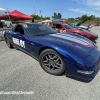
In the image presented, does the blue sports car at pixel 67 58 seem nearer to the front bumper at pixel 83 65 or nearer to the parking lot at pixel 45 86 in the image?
the front bumper at pixel 83 65

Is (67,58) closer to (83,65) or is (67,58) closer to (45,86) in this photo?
(83,65)

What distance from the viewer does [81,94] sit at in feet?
4.30

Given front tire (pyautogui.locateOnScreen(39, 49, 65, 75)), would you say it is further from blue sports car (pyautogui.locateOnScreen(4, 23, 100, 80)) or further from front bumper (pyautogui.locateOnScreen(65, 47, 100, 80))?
front bumper (pyautogui.locateOnScreen(65, 47, 100, 80))

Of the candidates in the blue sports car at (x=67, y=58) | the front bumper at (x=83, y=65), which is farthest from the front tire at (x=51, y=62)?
the front bumper at (x=83, y=65)

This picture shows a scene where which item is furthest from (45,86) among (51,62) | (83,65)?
(83,65)

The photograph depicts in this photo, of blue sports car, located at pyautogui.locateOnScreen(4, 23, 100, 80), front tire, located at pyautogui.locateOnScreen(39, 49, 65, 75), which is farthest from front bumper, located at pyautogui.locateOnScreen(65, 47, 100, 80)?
front tire, located at pyautogui.locateOnScreen(39, 49, 65, 75)

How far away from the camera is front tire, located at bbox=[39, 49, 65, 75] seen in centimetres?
165

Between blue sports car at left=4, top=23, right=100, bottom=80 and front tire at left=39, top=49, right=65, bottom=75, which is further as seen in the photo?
front tire at left=39, top=49, right=65, bottom=75

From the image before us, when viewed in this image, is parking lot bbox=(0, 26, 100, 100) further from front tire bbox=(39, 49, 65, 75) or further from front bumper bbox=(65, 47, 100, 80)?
front bumper bbox=(65, 47, 100, 80)

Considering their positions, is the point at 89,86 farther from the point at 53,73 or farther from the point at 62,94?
the point at 53,73

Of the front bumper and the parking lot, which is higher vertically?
the front bumper

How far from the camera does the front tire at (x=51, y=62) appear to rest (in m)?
1.65

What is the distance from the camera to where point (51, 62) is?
5.82 feet

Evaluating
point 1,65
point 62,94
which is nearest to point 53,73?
point 62,94
